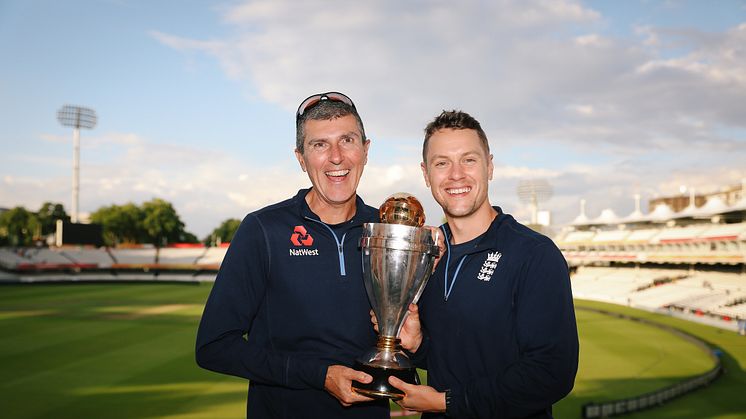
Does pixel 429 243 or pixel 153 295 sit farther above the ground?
pixel 429 243

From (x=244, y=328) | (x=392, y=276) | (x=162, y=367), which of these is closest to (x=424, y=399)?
(x=392, y=276)

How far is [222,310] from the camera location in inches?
118

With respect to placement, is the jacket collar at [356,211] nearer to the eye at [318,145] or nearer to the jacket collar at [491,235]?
the eye at [318,145]

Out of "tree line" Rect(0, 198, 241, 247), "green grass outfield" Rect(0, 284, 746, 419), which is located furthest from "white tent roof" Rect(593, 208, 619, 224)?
"tree line" Rect(0, 198, 241, 247)

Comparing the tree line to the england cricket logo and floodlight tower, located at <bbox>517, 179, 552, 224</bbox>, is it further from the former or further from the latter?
the england cricket logo

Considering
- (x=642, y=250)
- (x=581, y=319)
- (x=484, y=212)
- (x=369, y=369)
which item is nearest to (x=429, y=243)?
(x=484, y=212)

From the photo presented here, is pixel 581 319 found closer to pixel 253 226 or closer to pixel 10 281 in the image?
pixel 253 226

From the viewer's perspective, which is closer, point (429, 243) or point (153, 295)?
point (429, 243)

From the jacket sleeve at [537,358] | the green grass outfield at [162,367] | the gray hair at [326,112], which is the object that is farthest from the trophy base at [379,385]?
the green grass outfield at [162,367]

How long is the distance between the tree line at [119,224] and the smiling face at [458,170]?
85.8m

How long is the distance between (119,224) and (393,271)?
87.7 m

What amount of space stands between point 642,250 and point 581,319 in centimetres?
2445

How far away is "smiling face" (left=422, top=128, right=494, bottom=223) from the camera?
313cm

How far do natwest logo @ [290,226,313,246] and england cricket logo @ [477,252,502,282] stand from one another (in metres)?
1.00
